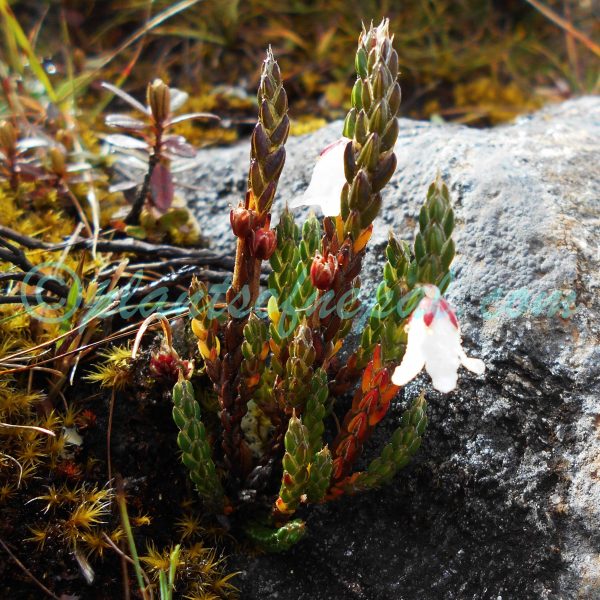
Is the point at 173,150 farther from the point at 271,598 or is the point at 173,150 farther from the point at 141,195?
the point at 271,598

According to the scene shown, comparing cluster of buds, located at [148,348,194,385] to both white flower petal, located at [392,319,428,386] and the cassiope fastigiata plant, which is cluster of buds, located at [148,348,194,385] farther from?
white flower petal, located at [392,319,428,386]

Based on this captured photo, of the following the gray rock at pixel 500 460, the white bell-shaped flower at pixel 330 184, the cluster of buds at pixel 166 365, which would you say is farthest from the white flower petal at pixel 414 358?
the cluster of buds at pixel 166 365

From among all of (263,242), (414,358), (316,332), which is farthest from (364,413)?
(263,242)

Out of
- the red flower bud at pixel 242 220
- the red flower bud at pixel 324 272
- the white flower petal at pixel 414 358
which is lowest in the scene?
the white flower petal at pixel 414 358

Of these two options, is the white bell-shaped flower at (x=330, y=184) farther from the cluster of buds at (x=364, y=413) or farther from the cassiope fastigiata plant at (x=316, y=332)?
the cluster of buds at (x=364, y=413)

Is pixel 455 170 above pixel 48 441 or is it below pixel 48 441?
above

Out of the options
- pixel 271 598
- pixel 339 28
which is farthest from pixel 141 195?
pixel 339 28

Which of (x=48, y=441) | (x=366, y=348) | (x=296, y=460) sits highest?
(x=366, y=348)
